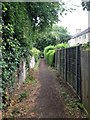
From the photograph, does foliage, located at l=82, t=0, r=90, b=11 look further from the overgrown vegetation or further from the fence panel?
the overgrown vegetation

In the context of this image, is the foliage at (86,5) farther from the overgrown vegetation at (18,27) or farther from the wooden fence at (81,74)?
the overgrown vegetation at (18,27)

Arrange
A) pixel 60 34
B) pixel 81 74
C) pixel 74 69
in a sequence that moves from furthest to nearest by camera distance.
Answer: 1. pixel 60 34
2. pixel 74 69
3. pixel 81 74

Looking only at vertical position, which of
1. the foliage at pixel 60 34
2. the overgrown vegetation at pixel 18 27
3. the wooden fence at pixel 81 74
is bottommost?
the wooden fence at pixel 81 74

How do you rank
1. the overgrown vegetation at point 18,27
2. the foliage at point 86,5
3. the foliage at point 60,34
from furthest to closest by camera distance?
the foliage at point 60,34
the foliage at point 86,5
the overgrown vegetation at point 18,27

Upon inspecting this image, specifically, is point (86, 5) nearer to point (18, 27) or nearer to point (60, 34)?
point (18, 27)

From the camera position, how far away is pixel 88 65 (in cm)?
578

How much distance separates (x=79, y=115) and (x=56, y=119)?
0.69 metres

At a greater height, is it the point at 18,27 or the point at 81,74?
the point at 18,27

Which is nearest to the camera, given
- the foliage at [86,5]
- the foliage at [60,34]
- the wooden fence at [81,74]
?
the wooden fence at [81,74]

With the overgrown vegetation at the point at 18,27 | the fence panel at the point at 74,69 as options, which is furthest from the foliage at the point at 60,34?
the fence panel at the point at 74,69

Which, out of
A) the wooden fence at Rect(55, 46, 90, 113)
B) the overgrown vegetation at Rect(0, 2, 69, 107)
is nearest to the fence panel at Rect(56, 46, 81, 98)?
the wooden fence at Rect(55, 46, 90, 113)

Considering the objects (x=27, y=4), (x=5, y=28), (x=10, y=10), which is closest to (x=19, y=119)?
(x=5, y=28)

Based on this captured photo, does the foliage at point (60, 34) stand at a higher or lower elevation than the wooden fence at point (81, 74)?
higher

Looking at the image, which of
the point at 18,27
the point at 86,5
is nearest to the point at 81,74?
the point at 86,5
